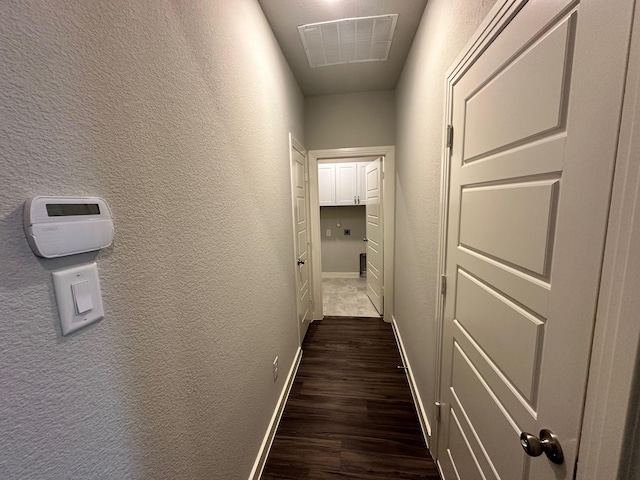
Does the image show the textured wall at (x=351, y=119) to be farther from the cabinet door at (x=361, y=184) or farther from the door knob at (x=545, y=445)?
the door knob at (x=545, y=445)

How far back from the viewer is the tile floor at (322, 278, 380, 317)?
346cm

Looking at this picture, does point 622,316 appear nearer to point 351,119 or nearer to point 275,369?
point 275,369

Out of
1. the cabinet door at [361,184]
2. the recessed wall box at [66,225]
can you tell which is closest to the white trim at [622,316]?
the recessed wall box at [66,225]

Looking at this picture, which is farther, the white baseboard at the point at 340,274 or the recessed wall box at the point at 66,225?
the white baseboard at the point at 340,274

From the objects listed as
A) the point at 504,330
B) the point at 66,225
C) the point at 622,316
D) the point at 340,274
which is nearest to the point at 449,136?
the point at 504,330

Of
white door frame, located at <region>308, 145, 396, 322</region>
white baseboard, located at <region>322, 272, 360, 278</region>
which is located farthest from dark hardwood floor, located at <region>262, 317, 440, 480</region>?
white baseboard, located at <region>322, 272, 360, 278</region>

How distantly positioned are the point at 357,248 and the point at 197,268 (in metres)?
4.25

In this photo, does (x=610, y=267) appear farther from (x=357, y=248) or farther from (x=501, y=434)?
(x=357, y=248)

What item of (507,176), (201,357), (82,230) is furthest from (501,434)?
(82,230)

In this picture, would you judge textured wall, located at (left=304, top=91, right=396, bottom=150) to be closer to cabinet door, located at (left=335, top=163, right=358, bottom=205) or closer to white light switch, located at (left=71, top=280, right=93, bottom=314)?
cabinet door, located at (left=335, top=163, right=358, bottom=205)

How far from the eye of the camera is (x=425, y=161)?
5.32 feet

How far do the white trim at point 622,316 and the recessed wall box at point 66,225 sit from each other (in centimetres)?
97

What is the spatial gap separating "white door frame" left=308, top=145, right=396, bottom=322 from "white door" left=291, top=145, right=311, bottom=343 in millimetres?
102

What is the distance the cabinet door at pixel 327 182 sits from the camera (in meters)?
4.42
